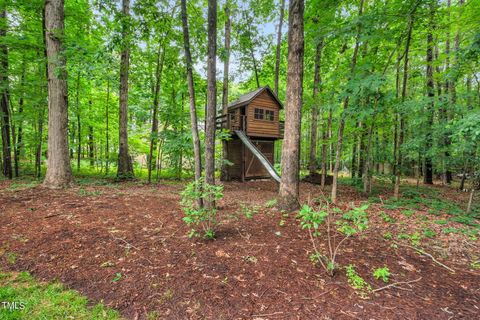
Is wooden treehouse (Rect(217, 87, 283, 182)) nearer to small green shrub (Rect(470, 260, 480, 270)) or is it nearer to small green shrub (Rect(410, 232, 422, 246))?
small green shrub (Rect(410, 232, 422, 246))

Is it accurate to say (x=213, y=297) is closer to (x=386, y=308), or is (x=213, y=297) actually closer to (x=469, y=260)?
(x=386, y=308)

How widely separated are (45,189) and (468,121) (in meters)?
10.7

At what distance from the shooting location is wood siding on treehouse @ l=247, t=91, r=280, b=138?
12320mm

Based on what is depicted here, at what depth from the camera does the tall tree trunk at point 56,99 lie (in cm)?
613

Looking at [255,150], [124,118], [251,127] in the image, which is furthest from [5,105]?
[251,127]

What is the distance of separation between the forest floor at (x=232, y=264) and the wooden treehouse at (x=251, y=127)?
7904mm

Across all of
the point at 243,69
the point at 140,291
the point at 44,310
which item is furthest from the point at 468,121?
the point at 243,69

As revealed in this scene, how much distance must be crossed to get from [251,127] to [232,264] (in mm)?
10301

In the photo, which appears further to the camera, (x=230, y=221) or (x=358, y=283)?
(x=230, y=221)

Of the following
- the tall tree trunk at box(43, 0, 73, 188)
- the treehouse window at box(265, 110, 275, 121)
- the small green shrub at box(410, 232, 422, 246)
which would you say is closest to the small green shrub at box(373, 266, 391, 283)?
the small green shrub at box(410, 232, 422, 246)

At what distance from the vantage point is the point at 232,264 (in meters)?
2.70

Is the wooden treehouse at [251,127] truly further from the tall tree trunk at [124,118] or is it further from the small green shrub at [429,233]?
the small green shrub at [429,233]

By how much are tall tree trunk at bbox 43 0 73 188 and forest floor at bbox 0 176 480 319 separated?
6.26 ft

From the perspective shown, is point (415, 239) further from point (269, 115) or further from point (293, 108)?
point (269, 115)
